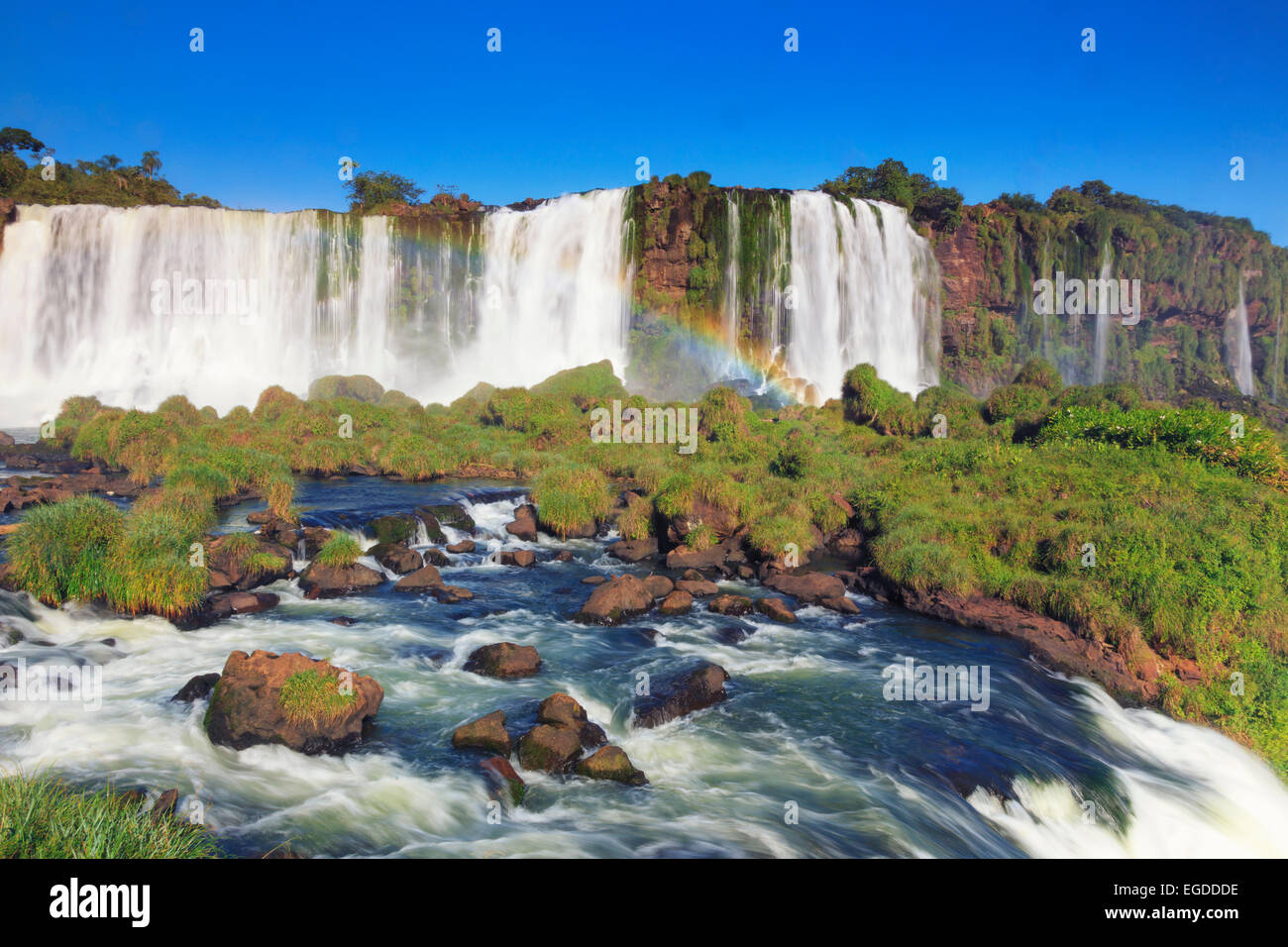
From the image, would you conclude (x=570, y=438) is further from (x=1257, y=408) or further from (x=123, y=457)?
(x=1257, y=408)

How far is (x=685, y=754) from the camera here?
8352 millimetres

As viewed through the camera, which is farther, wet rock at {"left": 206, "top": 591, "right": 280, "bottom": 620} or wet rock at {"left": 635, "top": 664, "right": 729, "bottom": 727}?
wet rock at {"left": 206, "top": 591, "right": 280, "bottom": 620}

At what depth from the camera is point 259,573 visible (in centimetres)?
1295

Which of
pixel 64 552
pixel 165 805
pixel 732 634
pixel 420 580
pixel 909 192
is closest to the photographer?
pixel 165 805

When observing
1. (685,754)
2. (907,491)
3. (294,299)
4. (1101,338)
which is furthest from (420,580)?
(1101,338)

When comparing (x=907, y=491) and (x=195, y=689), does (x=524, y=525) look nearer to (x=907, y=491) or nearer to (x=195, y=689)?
(x=907, y=491)

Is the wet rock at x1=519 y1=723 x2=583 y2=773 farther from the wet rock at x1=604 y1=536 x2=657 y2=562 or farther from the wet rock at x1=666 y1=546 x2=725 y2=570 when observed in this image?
the wet rock at x1=604 y1=536 x2=657 y2=562

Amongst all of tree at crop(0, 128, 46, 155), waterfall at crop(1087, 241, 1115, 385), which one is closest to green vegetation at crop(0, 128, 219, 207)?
tree at crop(0, 128, 46, 155)

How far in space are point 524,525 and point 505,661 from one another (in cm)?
→ 803

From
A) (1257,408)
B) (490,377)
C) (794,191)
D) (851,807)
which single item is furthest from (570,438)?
(1257,408)

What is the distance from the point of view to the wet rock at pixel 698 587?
14.0 m

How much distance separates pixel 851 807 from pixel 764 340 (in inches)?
1541

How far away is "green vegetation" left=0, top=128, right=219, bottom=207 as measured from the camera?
43188 mm

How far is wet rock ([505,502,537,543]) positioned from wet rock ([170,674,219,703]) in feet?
30.6
